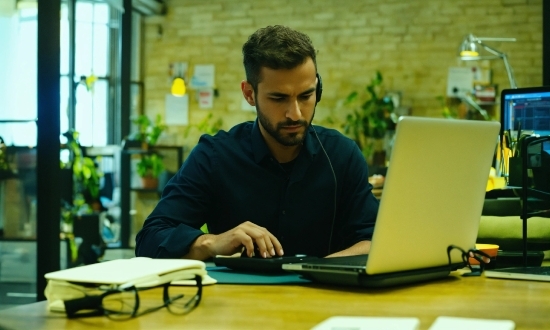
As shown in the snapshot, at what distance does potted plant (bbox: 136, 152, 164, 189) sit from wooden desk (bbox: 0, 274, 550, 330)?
763 cm

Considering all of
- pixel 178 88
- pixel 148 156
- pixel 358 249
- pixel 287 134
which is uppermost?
pixel 178 88

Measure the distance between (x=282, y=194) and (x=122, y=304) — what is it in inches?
36.1

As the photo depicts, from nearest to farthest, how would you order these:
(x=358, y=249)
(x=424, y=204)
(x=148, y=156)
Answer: (x=424, y=204) < (x=358, y=249) < (x=148, y=156)

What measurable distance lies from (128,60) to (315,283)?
806 centimetres

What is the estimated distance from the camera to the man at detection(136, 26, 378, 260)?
2.00 m

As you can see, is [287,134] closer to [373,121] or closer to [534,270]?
[534,270]

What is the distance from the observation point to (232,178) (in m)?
2.16

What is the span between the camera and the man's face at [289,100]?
6.48 ft

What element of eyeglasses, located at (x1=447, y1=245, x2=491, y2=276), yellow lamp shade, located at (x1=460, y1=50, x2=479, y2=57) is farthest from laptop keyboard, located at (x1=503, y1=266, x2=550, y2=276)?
yellow lamp shade, located at (x1=460, y1=50, x2=479, y2=57)

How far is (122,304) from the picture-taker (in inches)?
49.4

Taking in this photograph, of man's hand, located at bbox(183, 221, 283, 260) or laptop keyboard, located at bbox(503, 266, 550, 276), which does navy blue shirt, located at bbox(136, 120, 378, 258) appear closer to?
man's hand, located at bbox(183, 221, 283, 260)

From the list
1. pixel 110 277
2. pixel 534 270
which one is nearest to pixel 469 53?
pixel 534 270

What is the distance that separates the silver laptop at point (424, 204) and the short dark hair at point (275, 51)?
0.62 metres

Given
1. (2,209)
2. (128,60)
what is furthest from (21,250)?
(128,60)
